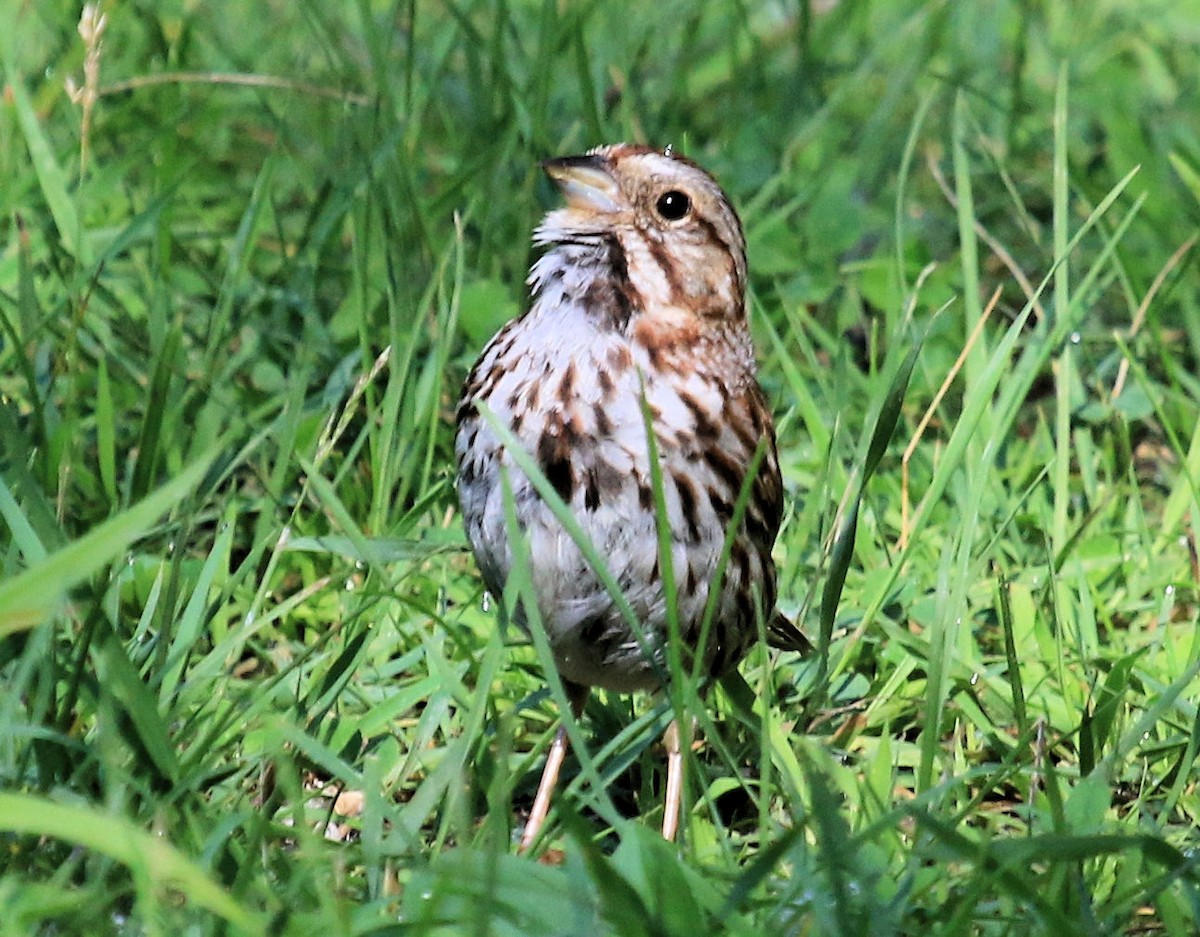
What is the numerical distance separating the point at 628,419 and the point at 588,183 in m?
0.40

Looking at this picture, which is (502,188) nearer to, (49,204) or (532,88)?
(532,88)

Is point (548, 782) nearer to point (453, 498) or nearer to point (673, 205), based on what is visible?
point (453, 498)

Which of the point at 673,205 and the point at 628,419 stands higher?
the point at 673,205

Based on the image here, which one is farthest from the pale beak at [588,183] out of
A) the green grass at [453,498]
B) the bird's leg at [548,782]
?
the bird's leg at [548,782]

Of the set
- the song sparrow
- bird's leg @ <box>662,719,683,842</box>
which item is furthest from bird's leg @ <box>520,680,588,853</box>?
bird's leg @ <box>662,719,683,842</box>

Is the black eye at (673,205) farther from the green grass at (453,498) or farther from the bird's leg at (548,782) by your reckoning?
the bird's leg at (548,782)

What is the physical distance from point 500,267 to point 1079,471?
1317 mm

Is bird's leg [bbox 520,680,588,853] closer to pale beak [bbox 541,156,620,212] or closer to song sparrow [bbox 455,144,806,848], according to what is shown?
song sparrow [bbox 455,144,806,848]

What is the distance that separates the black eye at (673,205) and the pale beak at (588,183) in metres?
0.07

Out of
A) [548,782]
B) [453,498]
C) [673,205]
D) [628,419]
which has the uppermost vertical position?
[673,205]

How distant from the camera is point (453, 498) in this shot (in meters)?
3.69

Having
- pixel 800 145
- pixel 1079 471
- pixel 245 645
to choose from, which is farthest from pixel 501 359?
pixel 800 145

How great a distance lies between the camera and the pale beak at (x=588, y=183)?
9.71 feet

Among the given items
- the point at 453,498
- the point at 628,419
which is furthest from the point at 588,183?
the point at 453,498
